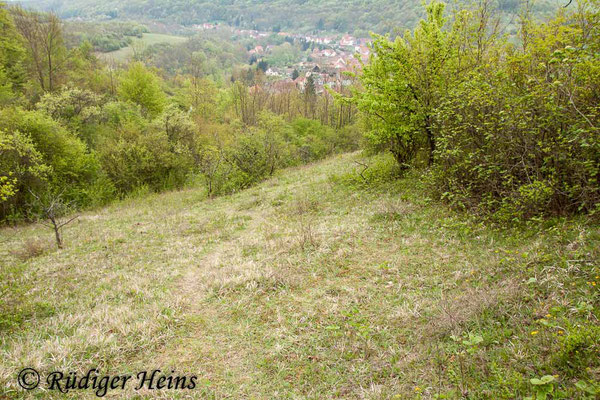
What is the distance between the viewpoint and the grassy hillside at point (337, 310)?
351 centimetres

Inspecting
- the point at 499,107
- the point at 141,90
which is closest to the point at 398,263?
the point at 499,107

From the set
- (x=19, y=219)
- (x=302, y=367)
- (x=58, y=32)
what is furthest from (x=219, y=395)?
(x=58, y=32)

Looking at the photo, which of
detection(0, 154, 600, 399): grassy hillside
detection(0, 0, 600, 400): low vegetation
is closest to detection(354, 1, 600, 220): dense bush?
detection(0, 0, 600, 400): low vegetation

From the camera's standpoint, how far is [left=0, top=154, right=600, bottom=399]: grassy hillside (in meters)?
3.51

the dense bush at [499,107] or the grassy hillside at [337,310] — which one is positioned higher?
the dense bush at [499,107]

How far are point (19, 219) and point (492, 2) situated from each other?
23693 mm

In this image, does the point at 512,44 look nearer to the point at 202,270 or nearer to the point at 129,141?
the point at 202,270

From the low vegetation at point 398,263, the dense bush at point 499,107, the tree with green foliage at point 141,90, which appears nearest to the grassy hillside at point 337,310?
the low vegetation at point 398,263

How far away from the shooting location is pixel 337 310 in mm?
5156

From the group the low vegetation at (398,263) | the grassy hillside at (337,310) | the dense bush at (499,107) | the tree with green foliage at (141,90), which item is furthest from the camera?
the tree with green foliage at (141,90)

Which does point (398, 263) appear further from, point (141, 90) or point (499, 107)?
point (141, 90)

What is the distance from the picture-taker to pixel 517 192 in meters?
6.29

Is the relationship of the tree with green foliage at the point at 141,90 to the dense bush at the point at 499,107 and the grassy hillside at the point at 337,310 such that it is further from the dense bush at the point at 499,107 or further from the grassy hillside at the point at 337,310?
the dense bush at the point at 499,107

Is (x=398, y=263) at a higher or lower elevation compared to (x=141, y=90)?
lower
